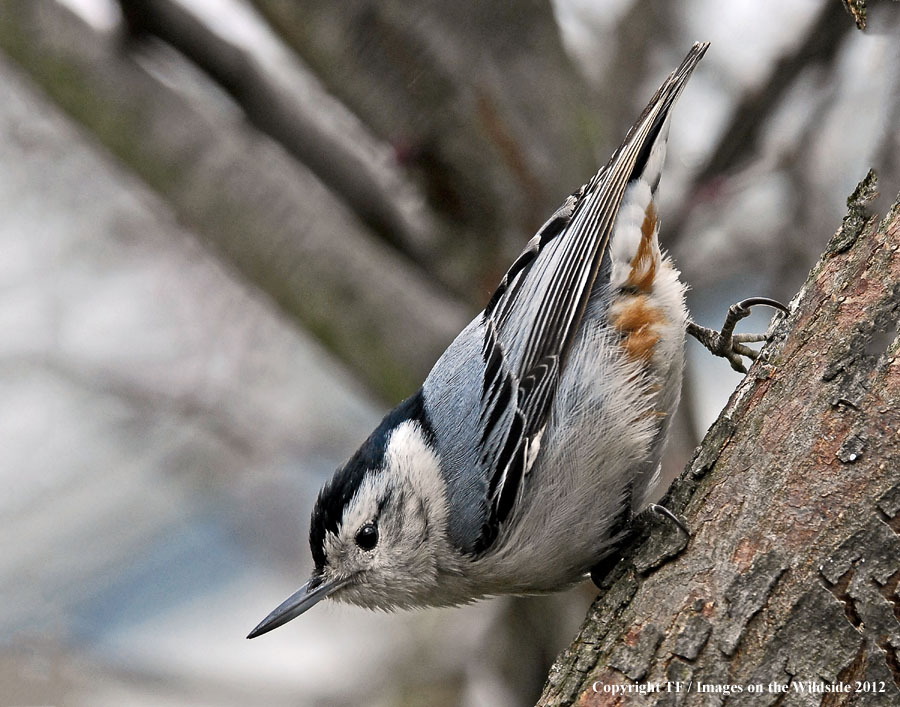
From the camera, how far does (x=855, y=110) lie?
3445mm

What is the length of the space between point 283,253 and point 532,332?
125cm

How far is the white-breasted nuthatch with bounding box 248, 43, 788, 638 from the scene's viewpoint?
6.46ft

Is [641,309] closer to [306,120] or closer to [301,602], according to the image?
[301,602]

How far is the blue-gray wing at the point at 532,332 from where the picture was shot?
2011mm

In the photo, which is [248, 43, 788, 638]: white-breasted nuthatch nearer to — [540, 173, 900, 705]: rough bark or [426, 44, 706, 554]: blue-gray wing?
[426, 44, 706, 554]: blue-gray wing

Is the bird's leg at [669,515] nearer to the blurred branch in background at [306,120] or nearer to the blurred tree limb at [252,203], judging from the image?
the blurred tree limb at [252,203]

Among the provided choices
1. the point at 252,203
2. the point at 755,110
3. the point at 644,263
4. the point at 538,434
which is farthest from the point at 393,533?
the point at 755,110

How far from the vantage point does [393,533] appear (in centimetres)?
214

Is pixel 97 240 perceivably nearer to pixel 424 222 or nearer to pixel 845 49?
pixel 424 222

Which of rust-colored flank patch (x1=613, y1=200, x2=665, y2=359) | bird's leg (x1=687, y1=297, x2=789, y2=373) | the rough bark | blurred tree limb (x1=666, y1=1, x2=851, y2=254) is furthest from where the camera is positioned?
blurred tree limb (x1=666, y1=1, x2=851, y2=254)

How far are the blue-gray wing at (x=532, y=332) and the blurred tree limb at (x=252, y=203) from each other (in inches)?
35.0

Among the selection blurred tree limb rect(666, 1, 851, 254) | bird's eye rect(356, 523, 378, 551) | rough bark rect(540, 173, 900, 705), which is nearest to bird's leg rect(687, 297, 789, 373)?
rough bark rect(540, 173, 900, 705)

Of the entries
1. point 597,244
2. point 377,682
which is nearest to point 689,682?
point 597,244

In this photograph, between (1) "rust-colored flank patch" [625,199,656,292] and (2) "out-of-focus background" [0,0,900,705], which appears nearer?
(1) "rust-colored flank patch" [625,199,656,292]
